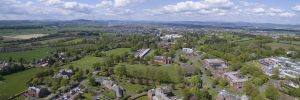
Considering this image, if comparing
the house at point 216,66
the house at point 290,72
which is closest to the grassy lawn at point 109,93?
the house at point 216,66

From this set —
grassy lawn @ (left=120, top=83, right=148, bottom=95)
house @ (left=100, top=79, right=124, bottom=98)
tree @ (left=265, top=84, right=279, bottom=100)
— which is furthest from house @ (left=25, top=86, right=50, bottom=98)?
tree @ (left=265, top=84, right=279, bottom=100)

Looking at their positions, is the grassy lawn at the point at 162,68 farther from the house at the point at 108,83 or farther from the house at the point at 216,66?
the house at the point at 108,83

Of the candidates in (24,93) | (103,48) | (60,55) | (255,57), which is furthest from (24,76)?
(255,57)

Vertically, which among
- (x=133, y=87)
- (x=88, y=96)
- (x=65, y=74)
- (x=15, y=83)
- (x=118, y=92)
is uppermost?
(x=118, y=92)

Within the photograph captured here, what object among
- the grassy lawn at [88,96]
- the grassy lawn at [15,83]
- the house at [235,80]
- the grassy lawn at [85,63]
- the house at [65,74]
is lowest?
the grassy lawn at [15,83]

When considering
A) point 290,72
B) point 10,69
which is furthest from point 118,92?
point 290,72

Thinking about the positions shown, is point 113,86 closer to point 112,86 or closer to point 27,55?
point 112,86
